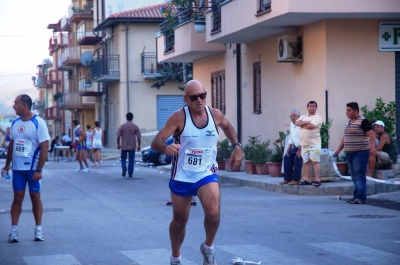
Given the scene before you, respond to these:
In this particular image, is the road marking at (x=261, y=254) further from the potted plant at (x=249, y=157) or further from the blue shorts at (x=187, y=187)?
the potted plant at (x=249, y=157)

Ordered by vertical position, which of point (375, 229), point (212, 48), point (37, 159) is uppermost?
point (212, 48)

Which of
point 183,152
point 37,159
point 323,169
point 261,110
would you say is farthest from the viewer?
point 261,110

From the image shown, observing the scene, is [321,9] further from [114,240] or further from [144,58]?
[144,58]

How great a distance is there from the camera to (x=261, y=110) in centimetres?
2297

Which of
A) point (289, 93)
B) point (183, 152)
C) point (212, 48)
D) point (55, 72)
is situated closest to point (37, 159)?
point (183, 152)

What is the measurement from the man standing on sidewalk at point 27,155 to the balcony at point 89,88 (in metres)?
43.9

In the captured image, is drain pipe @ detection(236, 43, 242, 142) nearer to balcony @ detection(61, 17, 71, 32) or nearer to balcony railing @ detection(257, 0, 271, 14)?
balcony railing @ detection(257, 0, 271, 14)

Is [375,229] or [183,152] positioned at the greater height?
[183,152]

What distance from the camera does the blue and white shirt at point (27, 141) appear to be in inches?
379

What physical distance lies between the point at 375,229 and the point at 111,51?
40.3 m

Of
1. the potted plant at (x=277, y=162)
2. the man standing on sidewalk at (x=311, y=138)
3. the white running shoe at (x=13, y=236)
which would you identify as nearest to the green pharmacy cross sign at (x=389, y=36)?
the man standing on sidewalk at (x=311, y=138)

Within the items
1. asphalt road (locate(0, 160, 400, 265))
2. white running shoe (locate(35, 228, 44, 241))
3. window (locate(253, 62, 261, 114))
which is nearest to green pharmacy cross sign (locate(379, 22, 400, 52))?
asphalt road (locate(0, 160, 400, 265))

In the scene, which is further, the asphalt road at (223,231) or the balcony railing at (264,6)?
the balcony railing at (264,6)

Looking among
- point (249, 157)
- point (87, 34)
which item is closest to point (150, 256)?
point (249, 157)
